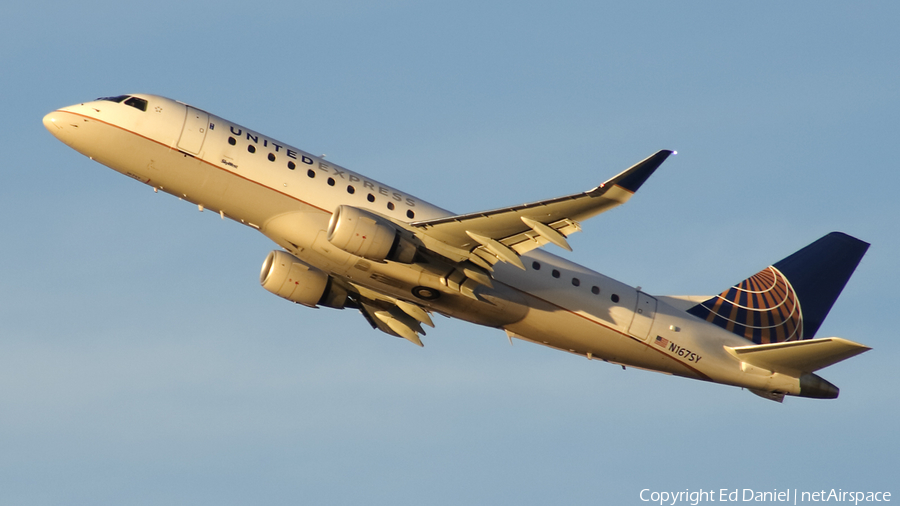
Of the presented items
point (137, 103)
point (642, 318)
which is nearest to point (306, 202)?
point (137, 103)

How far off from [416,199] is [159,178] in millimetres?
9625

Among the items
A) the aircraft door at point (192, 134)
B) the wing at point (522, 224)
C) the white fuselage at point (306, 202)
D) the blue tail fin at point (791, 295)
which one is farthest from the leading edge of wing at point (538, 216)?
the blue tail fin at point (791, 295)

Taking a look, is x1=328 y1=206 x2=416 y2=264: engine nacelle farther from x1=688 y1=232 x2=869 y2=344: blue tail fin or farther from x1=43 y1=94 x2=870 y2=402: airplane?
x1=688 y1=232 x2=869 y2=344: blue tail fin

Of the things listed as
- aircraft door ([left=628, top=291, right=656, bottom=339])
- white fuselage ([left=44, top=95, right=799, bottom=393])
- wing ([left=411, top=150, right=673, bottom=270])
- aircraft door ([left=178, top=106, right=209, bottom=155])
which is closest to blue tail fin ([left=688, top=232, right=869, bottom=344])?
aircraft door ([left=628, top=291, right=656, bottom=339])

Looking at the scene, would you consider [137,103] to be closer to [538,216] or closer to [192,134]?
[192,134]

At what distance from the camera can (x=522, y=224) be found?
33.8m

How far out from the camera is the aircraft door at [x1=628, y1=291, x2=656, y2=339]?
3988 centimetres

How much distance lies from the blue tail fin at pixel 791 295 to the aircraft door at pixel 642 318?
3236 mm

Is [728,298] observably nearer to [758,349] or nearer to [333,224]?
[758,349]

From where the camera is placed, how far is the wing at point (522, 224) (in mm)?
30578

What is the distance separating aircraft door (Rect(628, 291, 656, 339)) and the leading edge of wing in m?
7.34

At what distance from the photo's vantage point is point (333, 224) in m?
34.4

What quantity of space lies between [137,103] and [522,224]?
1539 cm

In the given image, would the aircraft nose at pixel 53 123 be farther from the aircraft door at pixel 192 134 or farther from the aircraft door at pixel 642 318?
the aircraft door at pixel 642 318
